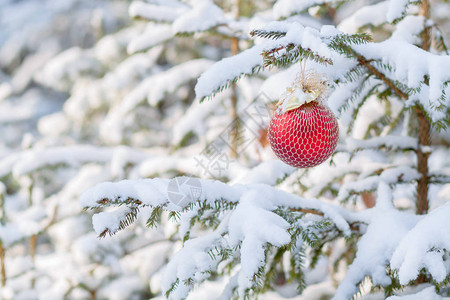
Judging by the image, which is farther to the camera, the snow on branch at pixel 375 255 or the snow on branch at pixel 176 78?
the snow on branch at pixel 176 78

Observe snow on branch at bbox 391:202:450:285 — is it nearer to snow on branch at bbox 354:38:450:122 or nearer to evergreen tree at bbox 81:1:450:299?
evergreen tree at bbox 81:1:450:299

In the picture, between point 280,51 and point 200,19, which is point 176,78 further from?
point 280,51

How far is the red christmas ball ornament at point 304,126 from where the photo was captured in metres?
1.08

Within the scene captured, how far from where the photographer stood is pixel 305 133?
1073 mm

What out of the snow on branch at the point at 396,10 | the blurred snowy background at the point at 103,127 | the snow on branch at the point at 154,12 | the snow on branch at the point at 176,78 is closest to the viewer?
the snow on branch at the point at 396,10

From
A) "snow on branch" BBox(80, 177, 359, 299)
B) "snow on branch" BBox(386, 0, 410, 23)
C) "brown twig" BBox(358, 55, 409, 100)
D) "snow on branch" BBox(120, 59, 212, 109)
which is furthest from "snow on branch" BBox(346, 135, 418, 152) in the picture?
"snow on branch" BBox(120, 59, 212, 109)

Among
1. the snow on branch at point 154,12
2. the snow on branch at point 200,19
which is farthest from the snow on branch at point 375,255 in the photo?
the snow on branch at point 154,12

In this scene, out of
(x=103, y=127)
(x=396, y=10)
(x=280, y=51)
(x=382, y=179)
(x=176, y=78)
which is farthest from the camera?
(x=103, y=127)

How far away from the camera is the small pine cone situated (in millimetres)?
1077

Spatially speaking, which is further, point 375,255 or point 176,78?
point 176,78

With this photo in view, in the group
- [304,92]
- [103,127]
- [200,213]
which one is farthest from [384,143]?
[103,127]

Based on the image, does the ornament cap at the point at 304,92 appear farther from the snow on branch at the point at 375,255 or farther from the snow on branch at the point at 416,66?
the snow on branch at the point at 375,255

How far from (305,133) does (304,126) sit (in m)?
0.02

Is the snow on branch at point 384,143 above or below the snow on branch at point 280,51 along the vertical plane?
below
